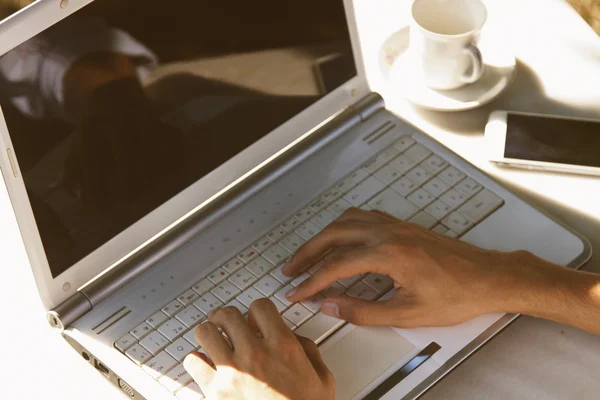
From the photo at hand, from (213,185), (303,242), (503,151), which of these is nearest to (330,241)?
(303,242)

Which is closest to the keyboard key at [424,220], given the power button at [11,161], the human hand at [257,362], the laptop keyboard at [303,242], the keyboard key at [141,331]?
the laptop keyboard at [303,242]

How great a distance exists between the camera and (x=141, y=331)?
78cm

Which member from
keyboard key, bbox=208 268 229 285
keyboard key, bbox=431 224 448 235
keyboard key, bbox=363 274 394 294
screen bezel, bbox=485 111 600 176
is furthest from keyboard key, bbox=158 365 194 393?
screen bezel, bbox=485 111 600 176

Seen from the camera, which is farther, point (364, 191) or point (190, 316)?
point (364, 191)

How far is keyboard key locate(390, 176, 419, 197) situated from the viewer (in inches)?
35.2

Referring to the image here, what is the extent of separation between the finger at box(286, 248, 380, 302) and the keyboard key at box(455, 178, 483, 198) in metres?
0.17

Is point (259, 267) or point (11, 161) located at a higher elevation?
point (11, 161)

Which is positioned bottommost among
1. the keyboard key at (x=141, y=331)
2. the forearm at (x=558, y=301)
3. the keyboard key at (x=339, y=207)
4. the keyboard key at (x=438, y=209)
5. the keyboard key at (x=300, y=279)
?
the forearm at (x=558, y=301)

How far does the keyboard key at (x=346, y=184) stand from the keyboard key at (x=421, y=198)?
7cm

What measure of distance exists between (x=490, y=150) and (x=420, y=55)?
0.15 meters

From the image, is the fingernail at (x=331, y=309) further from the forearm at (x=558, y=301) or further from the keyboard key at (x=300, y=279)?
the forearm at (x=558, y=301)

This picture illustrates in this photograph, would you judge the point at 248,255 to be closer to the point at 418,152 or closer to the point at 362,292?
the point at 362,292

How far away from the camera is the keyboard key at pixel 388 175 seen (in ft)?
2.97

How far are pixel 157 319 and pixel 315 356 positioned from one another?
0.17 meters
